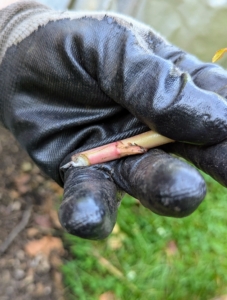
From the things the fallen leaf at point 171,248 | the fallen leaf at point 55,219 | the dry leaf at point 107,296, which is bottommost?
the dry leaf at point 107,296

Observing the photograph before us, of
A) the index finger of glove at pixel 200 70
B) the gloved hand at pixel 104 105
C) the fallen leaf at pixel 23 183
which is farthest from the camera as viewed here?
the fallen leaf at pixel 23 183

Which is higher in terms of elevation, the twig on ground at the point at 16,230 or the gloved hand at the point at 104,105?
the gloved hand at the point at 104,105

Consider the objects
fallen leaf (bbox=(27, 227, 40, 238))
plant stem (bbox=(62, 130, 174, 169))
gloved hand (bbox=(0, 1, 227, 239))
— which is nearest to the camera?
gloved hand (bbox=(0, 1, 227, 239))

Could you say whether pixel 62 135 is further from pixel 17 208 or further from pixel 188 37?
pixel 188 37

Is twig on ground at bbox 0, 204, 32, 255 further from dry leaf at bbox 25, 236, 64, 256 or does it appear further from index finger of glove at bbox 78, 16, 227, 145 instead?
index finger of glove at bbox 78, 16, 227, 145

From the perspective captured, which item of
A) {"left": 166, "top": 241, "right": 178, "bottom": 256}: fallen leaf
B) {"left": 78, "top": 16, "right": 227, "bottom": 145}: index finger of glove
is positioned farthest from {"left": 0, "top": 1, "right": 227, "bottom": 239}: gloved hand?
{"left": 166, "top": 241, "right": 178, "bottom": 256}: fallen leaf

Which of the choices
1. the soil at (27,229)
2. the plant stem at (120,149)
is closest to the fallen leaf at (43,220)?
the soil at (27,229)

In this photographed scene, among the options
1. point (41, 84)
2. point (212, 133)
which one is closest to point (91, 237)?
point (212, 133)

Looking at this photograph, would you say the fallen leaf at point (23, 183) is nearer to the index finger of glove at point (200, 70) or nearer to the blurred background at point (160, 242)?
the blurred background at point (160, 242)

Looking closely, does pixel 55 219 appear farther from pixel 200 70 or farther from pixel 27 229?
pixel 200 70
